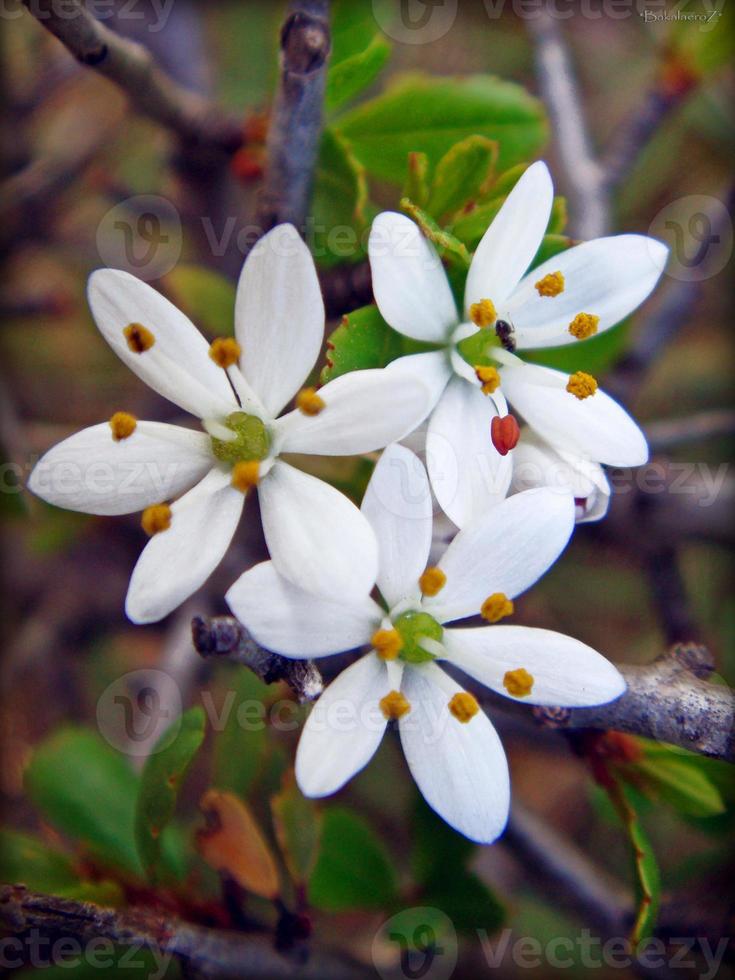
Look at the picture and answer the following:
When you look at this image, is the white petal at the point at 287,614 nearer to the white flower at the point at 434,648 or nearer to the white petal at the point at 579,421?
the white flower at the point at 434,648

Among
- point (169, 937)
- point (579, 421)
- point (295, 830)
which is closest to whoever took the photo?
point (579, 421)

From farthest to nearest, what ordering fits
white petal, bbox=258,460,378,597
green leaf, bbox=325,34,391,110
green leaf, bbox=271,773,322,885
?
green leaf, bbox=271,773,322,885, green leaf, bbox=325,34,391,110, white petal, bbox=258,460,378,597

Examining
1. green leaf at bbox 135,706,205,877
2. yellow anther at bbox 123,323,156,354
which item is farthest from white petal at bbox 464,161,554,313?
green leaf at bbox 135,706,205,877

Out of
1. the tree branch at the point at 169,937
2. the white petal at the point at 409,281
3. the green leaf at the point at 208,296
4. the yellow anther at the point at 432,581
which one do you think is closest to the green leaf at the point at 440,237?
the white petal at the point at 409,281

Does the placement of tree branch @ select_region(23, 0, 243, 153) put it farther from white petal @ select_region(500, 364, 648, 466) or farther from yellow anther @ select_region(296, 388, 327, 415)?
white petal @ select_region(500, 364, 648, 466)

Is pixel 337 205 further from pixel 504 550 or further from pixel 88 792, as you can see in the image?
pixel 88 792

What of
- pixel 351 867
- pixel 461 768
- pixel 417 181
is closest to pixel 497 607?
pixel 461 768
